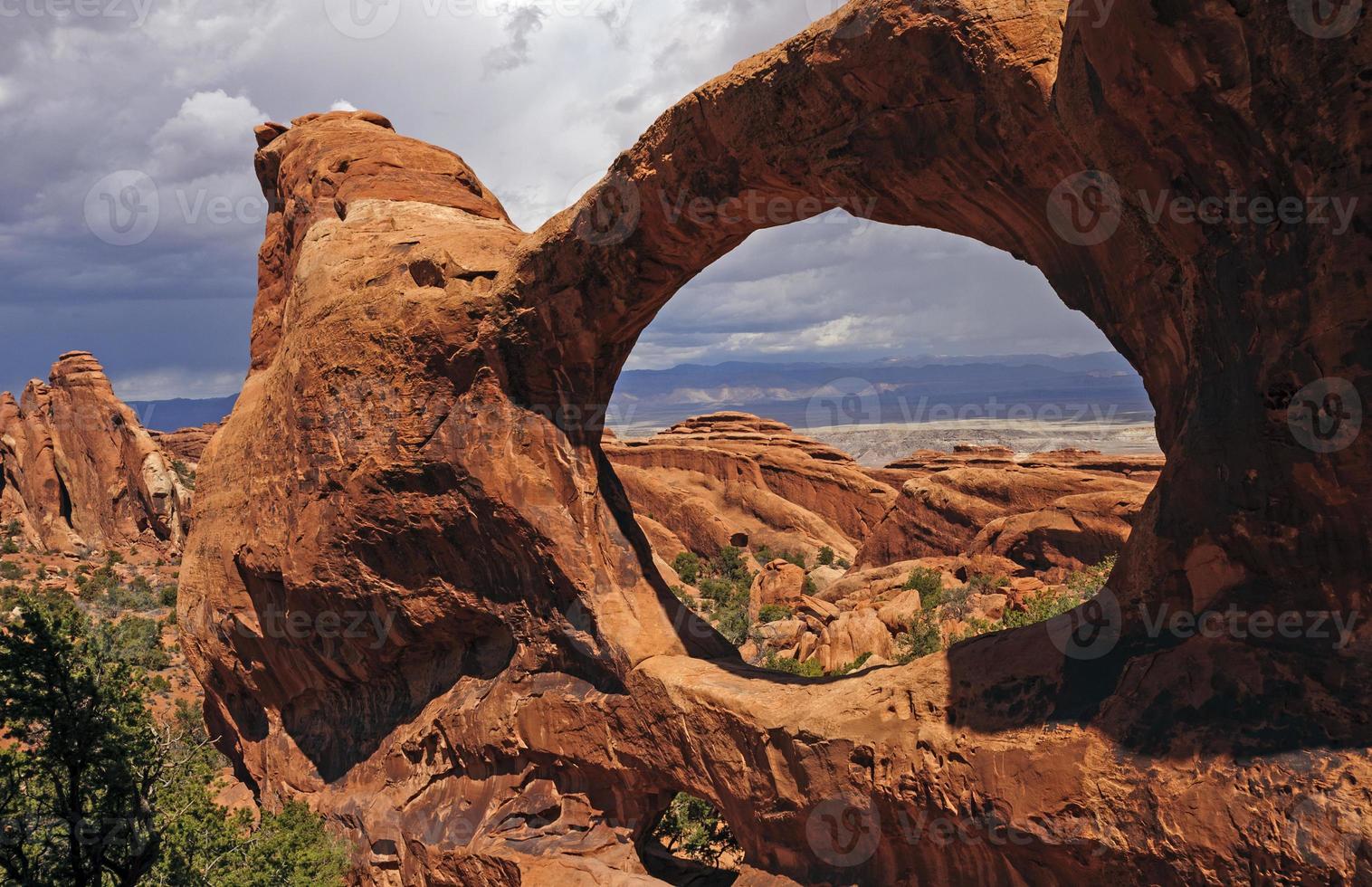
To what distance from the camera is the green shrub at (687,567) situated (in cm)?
3544

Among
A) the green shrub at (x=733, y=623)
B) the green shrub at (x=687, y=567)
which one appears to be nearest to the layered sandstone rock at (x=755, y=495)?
the green shrub at (x=687, y=567)

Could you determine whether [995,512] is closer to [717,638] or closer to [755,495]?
[755,495]

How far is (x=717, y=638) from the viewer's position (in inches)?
412

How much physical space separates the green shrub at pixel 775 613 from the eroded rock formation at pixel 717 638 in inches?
510

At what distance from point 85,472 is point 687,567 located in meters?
34.1

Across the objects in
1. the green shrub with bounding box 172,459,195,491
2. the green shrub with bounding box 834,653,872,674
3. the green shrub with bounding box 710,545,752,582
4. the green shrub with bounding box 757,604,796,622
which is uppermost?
the green shrub with bounding box 172,459,195,491

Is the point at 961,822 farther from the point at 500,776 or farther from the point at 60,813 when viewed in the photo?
the point at 60,813

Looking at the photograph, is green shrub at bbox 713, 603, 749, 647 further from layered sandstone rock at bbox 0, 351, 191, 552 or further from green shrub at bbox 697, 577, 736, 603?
layered sandstone rock at bbox 0, 351, 191, 552

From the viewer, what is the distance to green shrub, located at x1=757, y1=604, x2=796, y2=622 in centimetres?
2394

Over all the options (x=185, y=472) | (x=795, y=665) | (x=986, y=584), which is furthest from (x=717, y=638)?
(x=185, y=472)

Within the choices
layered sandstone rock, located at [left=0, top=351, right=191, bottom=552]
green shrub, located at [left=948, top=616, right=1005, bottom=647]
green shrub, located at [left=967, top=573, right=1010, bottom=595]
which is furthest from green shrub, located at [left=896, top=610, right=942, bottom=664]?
layered sandstone rock, located at [left=0, top=351, right=191, bottom=552]

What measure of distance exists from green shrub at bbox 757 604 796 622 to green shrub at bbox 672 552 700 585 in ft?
32.9

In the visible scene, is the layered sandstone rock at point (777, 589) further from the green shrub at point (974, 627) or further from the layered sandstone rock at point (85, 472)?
the layered sandstone rock at point (85, 472)

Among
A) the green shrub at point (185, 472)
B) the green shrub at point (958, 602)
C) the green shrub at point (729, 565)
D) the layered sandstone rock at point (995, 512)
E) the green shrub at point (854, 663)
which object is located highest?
the green shrub at point (185, 472)
